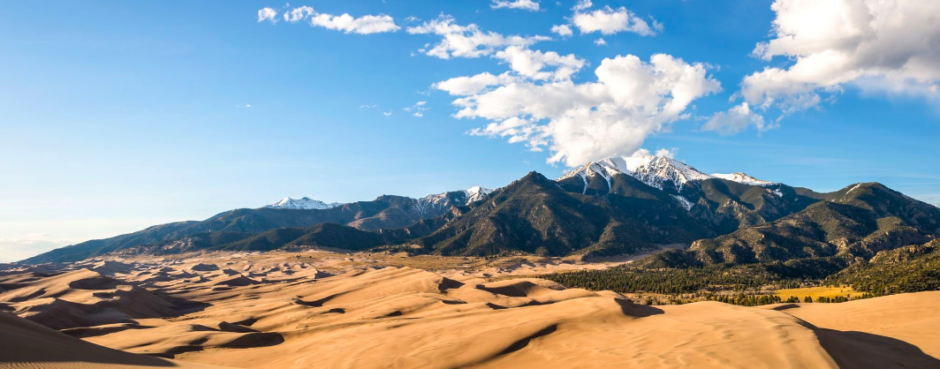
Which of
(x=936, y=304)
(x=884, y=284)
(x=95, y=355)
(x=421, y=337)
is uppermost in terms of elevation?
(x=95, y=355)

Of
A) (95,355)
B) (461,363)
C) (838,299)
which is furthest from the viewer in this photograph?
(838,299)

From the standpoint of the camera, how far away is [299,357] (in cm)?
2820

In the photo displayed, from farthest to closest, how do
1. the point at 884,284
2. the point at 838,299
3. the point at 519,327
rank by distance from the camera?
the point at 884,284 → the point at 838,299 → the point at 519,327

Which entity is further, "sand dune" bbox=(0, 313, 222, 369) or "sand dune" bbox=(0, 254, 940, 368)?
"sand dune" bbox=(0, 254, 940, 368)

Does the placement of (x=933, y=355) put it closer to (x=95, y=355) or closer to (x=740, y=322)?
(x=740, y=322)

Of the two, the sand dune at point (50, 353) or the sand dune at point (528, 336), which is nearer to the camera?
the sand dune at point (50, 353)

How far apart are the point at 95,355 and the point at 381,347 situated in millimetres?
14211

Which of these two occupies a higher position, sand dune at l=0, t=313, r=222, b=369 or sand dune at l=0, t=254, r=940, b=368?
sand dune at l=0, t=313, r=222, b=369

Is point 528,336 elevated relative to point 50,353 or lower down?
lower down

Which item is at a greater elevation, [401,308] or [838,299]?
[401,308]

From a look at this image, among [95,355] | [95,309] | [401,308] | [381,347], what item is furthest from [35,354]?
[95,309]

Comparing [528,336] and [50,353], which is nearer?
[50,353]

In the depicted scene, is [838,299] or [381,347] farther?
[838,299]

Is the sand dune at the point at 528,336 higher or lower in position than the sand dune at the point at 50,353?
lower
